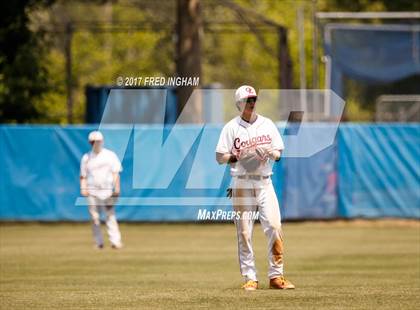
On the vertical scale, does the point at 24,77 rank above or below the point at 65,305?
above

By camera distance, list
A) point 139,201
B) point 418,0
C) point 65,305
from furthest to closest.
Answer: point 418,0 → point 139,201 → point 65,305

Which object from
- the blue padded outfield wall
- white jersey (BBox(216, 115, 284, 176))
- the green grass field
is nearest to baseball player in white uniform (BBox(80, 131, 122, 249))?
the green grass field

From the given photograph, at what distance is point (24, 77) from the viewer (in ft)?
99.7

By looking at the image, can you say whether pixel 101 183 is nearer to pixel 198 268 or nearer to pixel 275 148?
pixel 198 268

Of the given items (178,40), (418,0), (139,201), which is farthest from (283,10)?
(139,201)

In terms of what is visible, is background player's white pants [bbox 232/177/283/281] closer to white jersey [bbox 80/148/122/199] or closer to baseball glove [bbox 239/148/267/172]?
baseball glove [bbox 239/148/267/172]

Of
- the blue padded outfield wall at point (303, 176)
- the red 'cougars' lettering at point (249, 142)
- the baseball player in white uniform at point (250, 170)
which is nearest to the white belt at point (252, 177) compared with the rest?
the baseball player in white uniform at point (250, 170)

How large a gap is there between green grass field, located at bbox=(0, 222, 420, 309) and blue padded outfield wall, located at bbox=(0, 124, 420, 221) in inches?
18.2

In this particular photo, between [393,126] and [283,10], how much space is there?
3388 centimetres

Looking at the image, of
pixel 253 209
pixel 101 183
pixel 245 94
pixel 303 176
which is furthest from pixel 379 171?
pixel 245 94

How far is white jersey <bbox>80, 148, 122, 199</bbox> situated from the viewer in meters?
21.0

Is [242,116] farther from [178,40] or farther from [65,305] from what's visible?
[178,40]

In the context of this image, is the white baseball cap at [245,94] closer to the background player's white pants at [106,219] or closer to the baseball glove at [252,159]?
the baseball glove at [252,159]

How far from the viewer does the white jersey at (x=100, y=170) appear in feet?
68.8
